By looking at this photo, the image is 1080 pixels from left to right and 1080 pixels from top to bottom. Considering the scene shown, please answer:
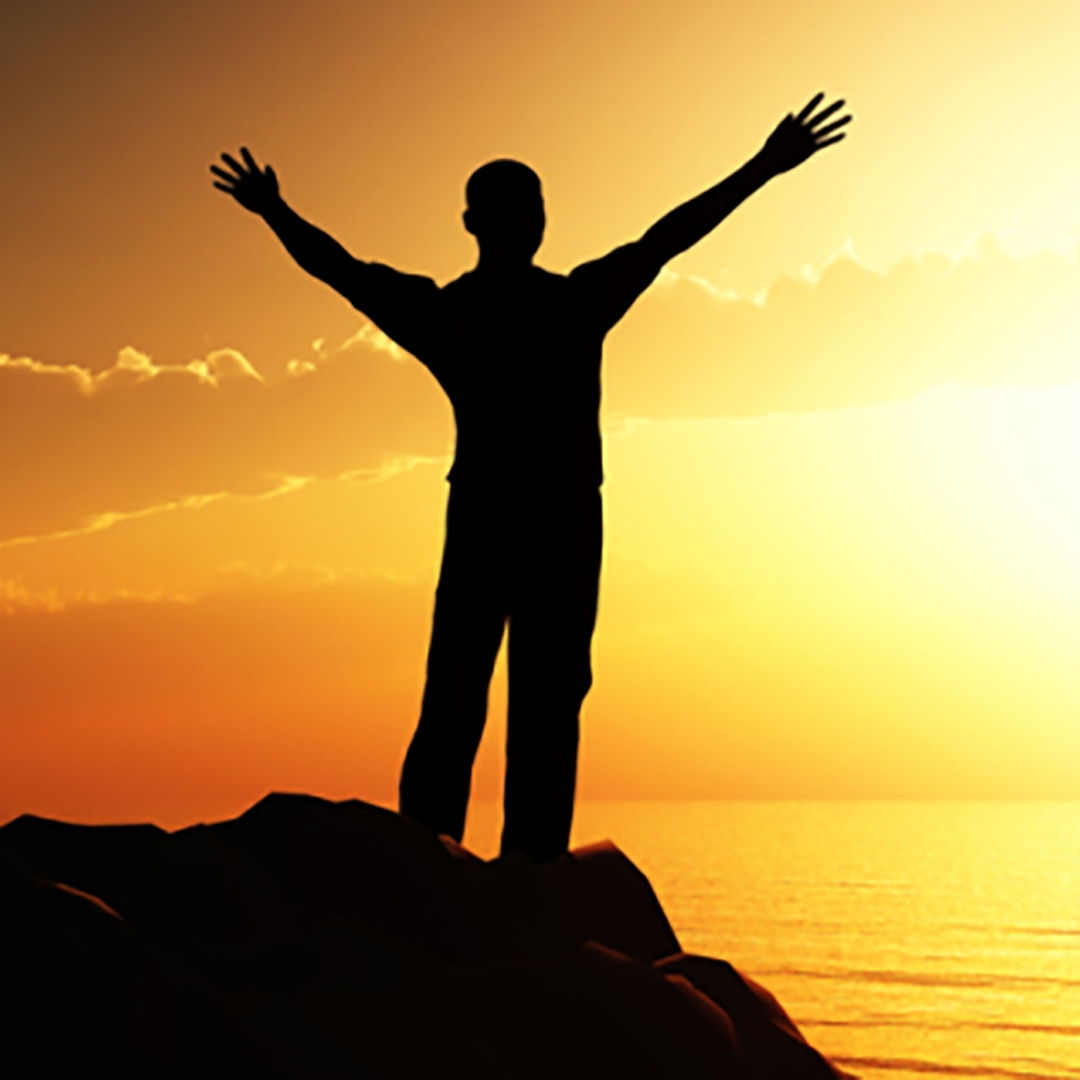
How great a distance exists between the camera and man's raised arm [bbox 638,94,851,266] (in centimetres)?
674

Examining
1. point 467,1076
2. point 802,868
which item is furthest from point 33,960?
point 802,868

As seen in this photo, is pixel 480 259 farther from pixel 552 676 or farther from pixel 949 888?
pixel 949 888

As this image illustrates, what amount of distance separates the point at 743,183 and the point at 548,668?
89.8 inches

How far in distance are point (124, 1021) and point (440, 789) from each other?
2889 mm

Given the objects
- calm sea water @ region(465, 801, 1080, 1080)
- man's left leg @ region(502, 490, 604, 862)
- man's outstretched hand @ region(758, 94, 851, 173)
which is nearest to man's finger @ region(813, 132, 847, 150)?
man's outstretched hand @ region(758, 94, 851, 173)

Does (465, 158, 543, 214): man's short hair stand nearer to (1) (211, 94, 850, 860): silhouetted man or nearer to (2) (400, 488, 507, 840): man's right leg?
(1) (211, 94, 850, 860): silhouetted man

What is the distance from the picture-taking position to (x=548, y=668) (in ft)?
21.7

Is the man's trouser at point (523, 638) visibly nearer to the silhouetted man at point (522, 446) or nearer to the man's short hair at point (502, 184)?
the silhouetted man at point (522, 446)

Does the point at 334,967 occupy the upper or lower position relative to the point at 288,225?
lower

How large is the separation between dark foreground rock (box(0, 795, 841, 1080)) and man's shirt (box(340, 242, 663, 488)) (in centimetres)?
198

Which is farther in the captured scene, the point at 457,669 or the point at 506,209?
the point at 506,209

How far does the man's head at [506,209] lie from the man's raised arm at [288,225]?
601mm

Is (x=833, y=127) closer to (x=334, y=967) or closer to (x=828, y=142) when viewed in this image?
(x=828, y=142)

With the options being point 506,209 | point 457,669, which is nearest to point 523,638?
point 457,669
